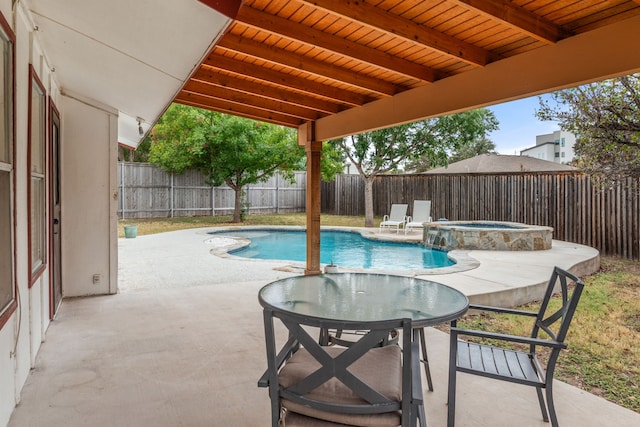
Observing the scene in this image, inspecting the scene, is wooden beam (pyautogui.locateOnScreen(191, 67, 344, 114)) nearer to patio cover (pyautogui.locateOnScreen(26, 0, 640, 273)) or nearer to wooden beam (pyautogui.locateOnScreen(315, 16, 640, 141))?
patio cover (pyautogui.locateOnScreen(26, 0, 640, 273))

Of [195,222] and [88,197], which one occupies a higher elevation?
[88,197]

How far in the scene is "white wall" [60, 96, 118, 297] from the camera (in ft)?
14.2

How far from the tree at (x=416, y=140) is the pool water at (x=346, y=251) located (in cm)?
300

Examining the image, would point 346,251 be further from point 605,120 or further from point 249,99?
point 605,120

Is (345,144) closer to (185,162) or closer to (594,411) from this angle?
(185,162)

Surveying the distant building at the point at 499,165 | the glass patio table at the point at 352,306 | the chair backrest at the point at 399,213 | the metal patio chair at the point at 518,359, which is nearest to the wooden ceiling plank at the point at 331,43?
the glass patio table at the point at 352,306

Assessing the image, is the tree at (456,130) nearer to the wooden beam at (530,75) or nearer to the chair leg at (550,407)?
the wooden beam at (530,75)

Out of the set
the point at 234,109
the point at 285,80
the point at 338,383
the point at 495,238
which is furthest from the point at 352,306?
the point at 495,238

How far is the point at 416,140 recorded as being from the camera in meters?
13.0

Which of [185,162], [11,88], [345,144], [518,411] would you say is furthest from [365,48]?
[185,162]

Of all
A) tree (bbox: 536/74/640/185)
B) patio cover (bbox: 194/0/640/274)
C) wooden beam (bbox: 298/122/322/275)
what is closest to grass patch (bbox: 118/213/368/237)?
wooden beam (bbox: 298/122/322/275)

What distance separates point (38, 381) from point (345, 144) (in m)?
12.0

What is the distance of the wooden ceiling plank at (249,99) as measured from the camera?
441cm

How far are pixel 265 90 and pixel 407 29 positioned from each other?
6.65ft
